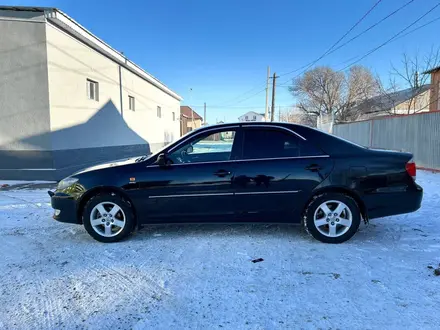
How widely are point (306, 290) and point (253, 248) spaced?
1.03 m

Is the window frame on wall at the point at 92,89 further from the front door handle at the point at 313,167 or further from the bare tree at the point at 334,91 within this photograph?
the bare tree at the point at 334,91

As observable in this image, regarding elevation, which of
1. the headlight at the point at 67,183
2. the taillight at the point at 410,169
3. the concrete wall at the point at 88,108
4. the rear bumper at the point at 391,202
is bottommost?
the rear bumper at the point at 391,202

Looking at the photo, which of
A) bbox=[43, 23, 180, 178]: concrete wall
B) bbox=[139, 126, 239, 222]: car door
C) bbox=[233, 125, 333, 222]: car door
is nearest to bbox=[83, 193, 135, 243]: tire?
bbox=[139, 126, 239, 222]: car door

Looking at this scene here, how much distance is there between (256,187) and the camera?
382 cm

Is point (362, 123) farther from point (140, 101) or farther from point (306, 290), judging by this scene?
point (306, 290)

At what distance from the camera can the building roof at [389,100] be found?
2107 centimetres

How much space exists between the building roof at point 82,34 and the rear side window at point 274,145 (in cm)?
832

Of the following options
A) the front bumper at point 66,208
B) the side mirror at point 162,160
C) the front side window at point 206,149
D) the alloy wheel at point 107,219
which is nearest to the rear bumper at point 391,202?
the front side window at point 206,149

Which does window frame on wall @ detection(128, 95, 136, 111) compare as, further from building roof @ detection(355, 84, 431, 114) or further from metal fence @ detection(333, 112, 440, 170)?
building roof @ detection(355, 84, 431, 114)

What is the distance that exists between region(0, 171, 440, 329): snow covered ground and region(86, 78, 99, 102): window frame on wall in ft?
27.6

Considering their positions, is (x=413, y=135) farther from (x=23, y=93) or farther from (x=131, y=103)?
(x=131, y=103)

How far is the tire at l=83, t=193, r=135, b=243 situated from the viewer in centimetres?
390

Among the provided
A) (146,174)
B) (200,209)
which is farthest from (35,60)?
(200,209)

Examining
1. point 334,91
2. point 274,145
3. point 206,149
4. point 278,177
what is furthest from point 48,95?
point 334,91
